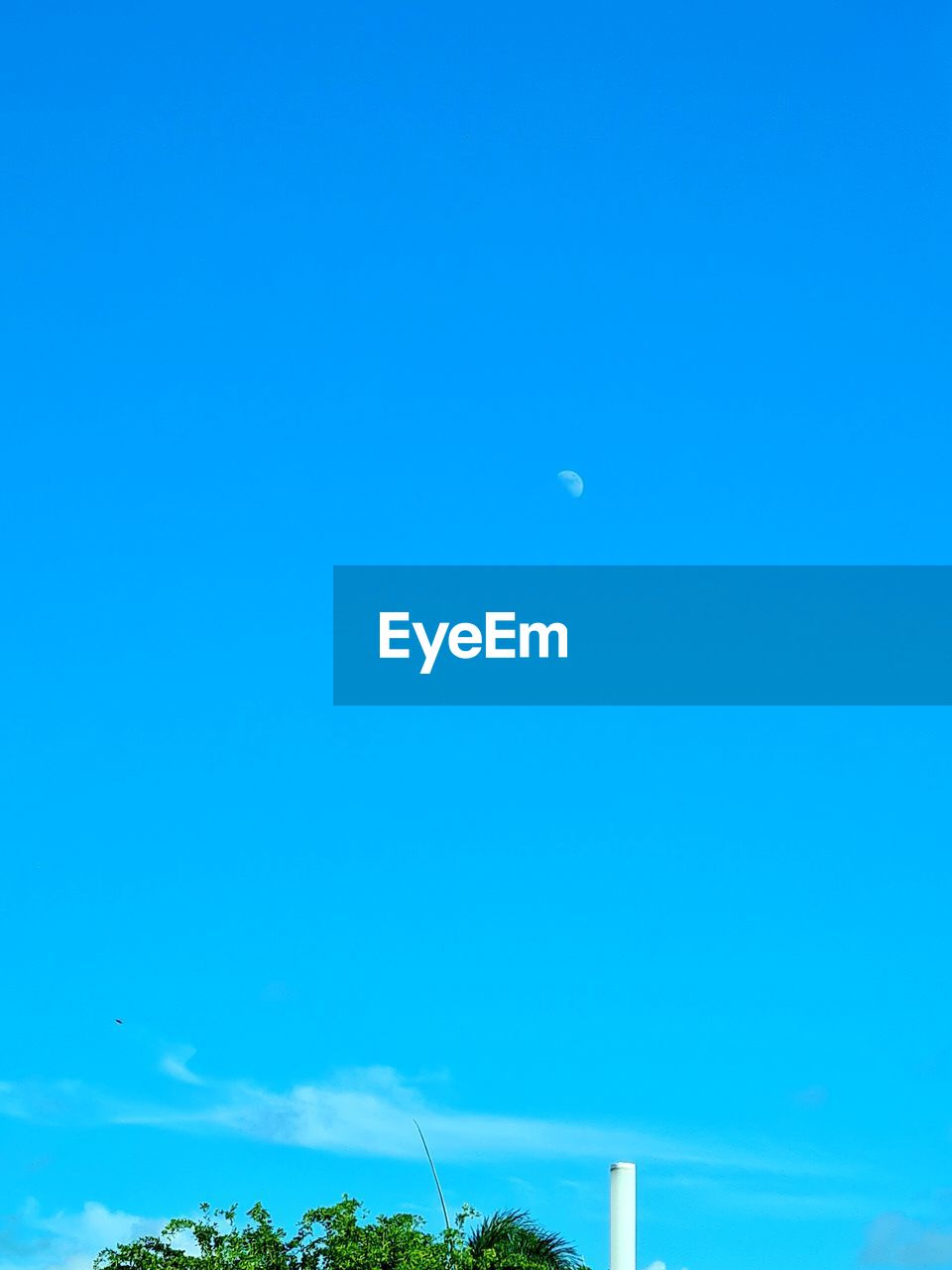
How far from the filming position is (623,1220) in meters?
13.2

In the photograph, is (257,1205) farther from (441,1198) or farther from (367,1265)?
(441,1198)

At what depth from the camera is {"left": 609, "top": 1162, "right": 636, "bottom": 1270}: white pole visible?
13.1 m

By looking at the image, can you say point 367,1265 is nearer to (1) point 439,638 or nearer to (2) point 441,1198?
(2) point 441,1198

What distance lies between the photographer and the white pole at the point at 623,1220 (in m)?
13.1

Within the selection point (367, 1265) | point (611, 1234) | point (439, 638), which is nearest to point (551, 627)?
point (439, 638)

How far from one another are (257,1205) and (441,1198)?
443cm

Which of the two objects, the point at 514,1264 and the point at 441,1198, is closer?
the point at 514,1264

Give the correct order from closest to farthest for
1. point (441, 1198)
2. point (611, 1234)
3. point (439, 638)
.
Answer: point (611, 1234), point (439, 638), point (441, 1198)

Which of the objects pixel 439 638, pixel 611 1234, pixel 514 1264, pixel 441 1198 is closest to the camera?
pixel 611 1234

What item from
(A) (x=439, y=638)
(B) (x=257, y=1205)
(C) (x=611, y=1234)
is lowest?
(C) (x=611, y=1234)

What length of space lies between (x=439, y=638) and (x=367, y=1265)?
847 centimetres

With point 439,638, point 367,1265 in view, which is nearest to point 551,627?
point 439,638

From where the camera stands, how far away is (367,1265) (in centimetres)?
2353

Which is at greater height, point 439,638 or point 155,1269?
point 439,638
